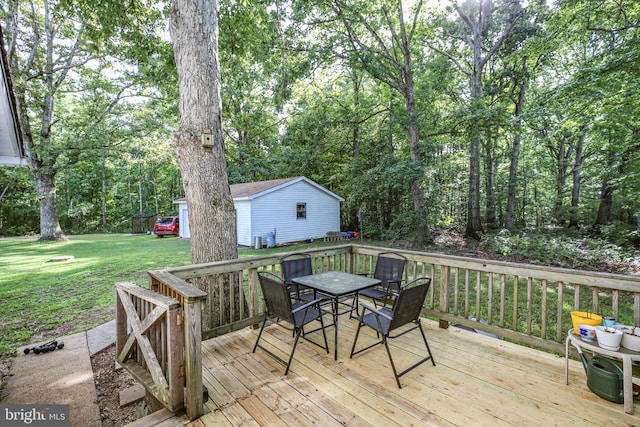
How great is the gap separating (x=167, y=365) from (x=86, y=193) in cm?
3267

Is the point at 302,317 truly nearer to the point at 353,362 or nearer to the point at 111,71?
the point at 353,362

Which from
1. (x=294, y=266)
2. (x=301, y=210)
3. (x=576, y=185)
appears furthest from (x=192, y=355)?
(x=576, y=185)

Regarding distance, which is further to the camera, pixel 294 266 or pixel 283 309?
pixel 294 266

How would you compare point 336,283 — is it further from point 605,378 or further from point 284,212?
point 284,212

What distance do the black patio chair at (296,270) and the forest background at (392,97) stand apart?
4.27 metres

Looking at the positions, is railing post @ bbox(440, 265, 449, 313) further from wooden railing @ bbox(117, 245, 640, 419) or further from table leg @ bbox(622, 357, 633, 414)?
table leg @ bbox(622, 357, 633, 414)

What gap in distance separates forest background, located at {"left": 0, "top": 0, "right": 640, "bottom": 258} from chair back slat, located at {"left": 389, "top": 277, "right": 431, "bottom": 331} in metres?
5.55

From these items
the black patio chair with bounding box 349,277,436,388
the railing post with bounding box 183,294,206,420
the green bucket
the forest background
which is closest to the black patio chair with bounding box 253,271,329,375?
the black patio chair with bounding box 349,277,436,388

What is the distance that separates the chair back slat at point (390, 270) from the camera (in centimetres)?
387

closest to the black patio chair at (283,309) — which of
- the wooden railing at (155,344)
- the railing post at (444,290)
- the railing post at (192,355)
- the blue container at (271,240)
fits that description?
the railing post at (192,355)

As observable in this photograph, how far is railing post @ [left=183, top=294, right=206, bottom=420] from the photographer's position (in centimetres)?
210

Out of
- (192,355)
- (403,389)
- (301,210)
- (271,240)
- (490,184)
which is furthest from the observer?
(490,184)

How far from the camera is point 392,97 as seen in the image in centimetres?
1424

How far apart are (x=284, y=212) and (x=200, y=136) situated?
10540 mm
